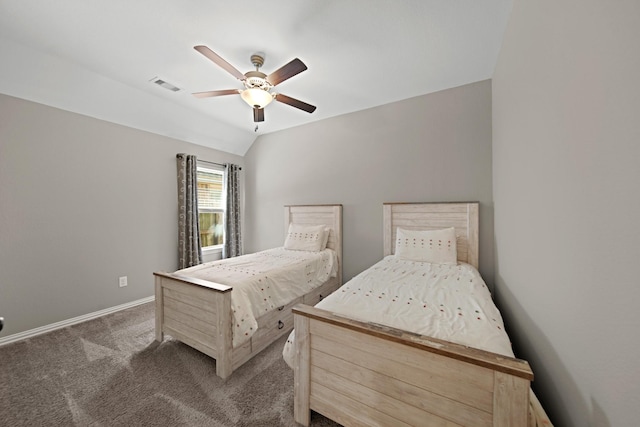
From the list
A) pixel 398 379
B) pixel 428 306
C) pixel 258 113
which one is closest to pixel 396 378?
pixel 398 379

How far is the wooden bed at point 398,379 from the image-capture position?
2.64 feet

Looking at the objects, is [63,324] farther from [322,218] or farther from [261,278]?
[322,218]

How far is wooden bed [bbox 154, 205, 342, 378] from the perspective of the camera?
1616 mm

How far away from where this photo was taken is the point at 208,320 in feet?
5.66

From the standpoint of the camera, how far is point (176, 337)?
6.34 feet

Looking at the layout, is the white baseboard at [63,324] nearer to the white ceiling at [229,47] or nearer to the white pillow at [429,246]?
the white ceiling at [229,47]

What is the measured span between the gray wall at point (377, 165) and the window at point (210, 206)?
64cm

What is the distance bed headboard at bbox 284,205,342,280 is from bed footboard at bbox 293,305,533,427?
195cm

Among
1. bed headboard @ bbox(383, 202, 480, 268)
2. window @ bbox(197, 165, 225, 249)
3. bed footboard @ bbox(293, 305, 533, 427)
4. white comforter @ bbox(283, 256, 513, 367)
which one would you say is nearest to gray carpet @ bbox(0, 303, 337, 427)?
bed footboard @ bbox(293, 305, 533, 427)

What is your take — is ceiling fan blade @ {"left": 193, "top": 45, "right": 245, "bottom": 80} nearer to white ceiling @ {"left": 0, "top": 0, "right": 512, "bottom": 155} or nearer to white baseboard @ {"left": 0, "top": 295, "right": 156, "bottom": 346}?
white ceiling @ {"left": 0, "top": 0, "right": 512, "bottom": 155}

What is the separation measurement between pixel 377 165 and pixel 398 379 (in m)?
2.48

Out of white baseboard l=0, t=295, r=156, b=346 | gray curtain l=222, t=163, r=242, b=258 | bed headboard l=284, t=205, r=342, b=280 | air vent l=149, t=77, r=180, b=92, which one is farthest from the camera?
gray curtain l=222, t=163, r=242, b=258

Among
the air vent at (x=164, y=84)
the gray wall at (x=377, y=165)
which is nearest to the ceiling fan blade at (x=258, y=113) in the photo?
the air vent at (x=164, y=84)

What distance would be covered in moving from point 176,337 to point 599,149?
8.98 feet
